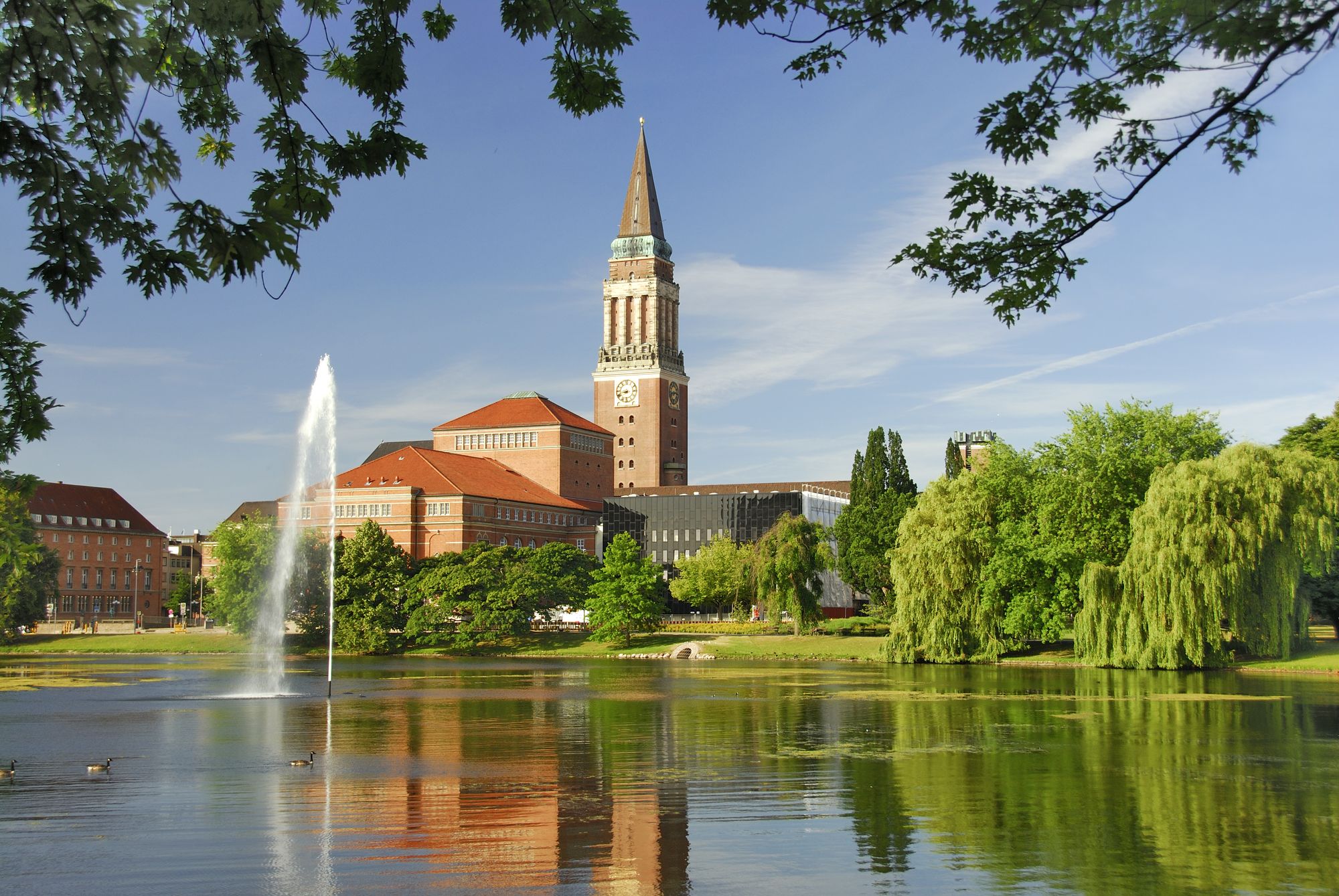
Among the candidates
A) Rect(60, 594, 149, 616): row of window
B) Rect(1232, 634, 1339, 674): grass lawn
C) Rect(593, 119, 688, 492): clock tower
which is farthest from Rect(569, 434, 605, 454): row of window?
Rect(1232, 634, 1339, 674): grass lawn

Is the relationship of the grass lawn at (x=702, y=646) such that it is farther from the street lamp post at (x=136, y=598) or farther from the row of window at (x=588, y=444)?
the street lamp post at (x=136, y=598)

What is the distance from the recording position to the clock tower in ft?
488

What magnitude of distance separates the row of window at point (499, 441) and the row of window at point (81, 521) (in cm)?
4266

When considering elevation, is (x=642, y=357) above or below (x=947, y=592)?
above

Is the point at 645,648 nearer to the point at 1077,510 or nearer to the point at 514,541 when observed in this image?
the point at 1077,510

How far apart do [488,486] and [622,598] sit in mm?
36671

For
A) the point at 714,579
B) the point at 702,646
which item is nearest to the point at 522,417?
the point at 714,579

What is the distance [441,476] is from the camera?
111188 millimetres

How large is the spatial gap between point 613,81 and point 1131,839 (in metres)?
11.6

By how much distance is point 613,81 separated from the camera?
33.1 ft

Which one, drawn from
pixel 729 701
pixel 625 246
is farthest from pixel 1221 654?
pixel 625 246

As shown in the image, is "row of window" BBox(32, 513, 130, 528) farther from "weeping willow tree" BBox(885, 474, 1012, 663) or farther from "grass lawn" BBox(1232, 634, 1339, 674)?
"grass lawn" BBox(1232, 634, 1339, 674)

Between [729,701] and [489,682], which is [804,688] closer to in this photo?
[729,701]

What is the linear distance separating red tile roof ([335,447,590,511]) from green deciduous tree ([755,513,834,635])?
43.0 metres
